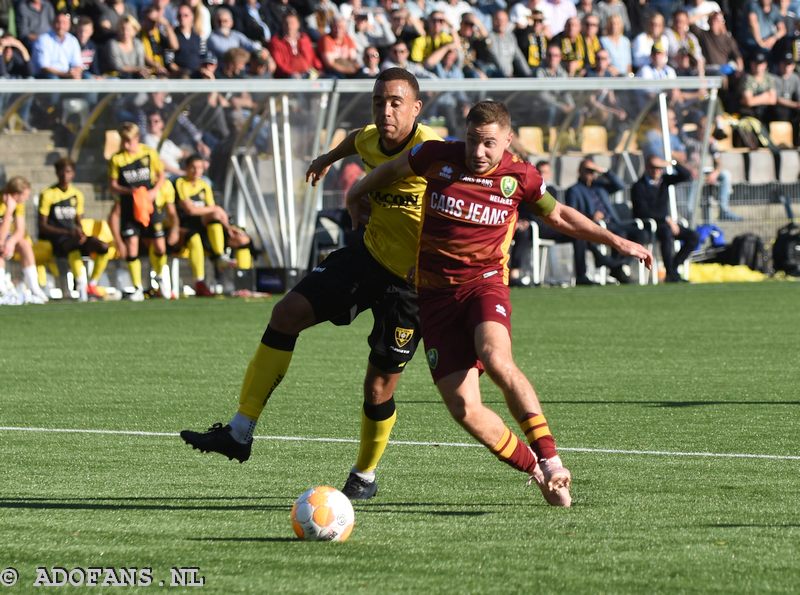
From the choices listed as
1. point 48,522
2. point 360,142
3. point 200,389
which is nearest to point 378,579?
point 48,522

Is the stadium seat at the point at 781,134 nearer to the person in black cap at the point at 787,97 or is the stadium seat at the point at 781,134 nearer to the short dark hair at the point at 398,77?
the person in black cap at the point at 787,97

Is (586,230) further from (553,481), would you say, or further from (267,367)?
(267,367)

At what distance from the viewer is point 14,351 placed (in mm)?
14633

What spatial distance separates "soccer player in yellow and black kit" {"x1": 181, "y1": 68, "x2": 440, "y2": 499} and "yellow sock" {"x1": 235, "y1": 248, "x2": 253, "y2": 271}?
14.8 meters

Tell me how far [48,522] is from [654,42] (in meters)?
22.0

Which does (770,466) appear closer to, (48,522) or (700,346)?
(48,522)

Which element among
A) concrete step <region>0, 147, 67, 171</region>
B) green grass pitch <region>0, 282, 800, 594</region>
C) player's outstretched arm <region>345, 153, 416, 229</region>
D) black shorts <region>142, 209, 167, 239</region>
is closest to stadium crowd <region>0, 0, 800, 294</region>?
concrete step <region>0, 147, 67, 171</region>

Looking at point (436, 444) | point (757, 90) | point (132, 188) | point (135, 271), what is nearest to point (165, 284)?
point (135, 271)

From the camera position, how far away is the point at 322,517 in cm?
578

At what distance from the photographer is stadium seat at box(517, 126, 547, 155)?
79.3 feet

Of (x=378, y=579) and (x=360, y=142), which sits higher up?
(x=360, y=142)

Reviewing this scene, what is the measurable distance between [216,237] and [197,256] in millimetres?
359

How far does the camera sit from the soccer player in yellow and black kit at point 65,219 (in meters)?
20.6

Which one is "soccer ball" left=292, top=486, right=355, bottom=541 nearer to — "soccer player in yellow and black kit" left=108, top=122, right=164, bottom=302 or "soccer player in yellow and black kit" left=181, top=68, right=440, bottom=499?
"soccer player in yellow and black kit" left=181, top=68, right=440, bottom=499
